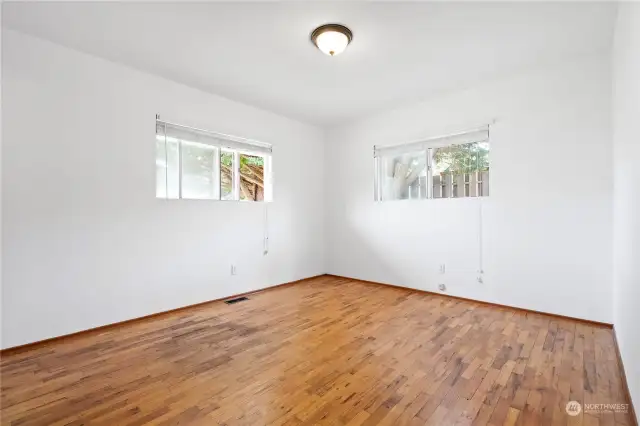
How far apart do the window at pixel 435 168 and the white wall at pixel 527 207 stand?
121mm

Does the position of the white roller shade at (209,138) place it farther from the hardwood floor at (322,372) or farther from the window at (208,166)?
the hardwood floor at (322,372)

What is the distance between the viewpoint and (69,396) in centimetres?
182

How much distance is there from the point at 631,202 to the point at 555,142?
166 cm

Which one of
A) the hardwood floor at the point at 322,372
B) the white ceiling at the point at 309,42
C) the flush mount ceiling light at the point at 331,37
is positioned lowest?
the hardwood floor at the point at 322,372

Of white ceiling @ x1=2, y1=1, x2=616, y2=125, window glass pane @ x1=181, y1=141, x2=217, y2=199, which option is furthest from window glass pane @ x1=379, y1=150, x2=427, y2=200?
window glass pane @ x1=181, y1=141, x2=217, y2=199

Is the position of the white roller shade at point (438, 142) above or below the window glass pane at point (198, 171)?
above

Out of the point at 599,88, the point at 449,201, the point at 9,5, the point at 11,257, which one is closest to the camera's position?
the point at 9,5

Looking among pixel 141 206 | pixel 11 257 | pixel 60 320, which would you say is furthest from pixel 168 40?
pixel 60 320

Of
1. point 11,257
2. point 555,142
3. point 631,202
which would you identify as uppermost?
point 555,142

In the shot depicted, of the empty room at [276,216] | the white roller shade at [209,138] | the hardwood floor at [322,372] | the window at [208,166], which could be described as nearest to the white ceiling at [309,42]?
the empty room at [276,216]

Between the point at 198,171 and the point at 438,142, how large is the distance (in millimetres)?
3208

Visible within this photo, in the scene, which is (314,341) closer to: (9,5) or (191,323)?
(191,323)

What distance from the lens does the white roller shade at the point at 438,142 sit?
3658 mm

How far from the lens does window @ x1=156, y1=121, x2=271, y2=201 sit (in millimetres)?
3428
